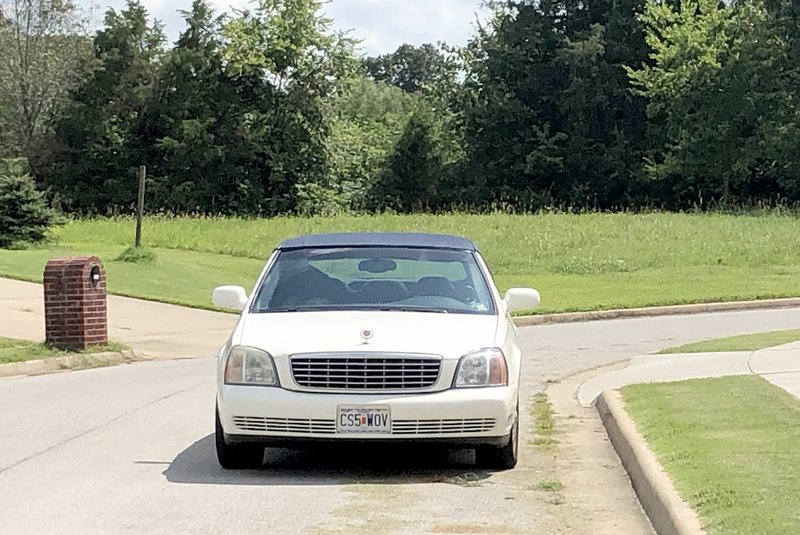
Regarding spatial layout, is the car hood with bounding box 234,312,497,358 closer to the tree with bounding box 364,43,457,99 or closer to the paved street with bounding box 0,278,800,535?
the paved street with bounding box 0,278,800,535

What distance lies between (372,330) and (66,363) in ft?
29.6

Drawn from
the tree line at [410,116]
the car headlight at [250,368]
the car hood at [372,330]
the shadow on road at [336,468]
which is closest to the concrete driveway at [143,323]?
the shadow on road at [336,468]

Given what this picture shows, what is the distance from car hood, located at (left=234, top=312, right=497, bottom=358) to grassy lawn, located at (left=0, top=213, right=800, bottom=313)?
629 inches

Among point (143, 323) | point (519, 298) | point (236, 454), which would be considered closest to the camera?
point (236, 454)

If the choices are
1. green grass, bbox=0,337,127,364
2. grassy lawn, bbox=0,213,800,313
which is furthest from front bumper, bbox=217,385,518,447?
grassy lawn, bbox=0,213,800,313

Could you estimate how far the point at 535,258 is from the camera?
34688 millimetres

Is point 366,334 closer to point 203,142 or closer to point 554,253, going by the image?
point 554,253

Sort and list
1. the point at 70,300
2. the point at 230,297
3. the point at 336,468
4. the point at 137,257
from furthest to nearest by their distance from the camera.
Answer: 1. the point at 137,257
2. the point at 70,300
3. the point at 230,297
4. the point at 336,468

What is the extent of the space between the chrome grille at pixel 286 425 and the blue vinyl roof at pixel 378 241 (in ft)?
6.40

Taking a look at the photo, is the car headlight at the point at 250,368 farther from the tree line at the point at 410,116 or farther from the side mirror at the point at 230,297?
the tree line at the point at 410,116

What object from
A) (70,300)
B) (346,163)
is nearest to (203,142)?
(346,163)

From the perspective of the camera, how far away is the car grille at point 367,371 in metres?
7.81

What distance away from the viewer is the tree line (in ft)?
200

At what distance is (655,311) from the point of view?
24875mm
